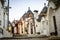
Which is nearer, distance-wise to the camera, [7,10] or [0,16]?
[0,16]

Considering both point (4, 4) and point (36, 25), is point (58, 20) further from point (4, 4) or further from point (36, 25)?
point (36, 25)

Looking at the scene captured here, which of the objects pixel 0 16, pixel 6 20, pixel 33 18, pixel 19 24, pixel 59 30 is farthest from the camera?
pixel 19 24

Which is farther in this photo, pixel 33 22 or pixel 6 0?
pixel 33 22

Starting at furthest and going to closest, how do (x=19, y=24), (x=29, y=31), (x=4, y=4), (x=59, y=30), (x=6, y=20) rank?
(x=19, y=24)
(x=29, y=31)
(x=6, y=20)
(x=4, y=4)
(x=59, y=30)

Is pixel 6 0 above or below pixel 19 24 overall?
above

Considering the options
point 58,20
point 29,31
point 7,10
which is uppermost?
point 7,10

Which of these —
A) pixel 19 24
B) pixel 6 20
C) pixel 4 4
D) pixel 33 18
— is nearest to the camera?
→ pixel 4 4

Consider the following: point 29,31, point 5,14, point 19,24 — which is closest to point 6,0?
point 5,14

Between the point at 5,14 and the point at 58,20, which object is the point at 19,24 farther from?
the point at 58,20

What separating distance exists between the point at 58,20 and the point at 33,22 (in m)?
11.2

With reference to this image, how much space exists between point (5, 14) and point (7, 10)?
0.63 metres

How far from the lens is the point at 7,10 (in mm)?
12547

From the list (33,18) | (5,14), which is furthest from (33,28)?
(5,14)

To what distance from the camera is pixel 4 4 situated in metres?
11.9
